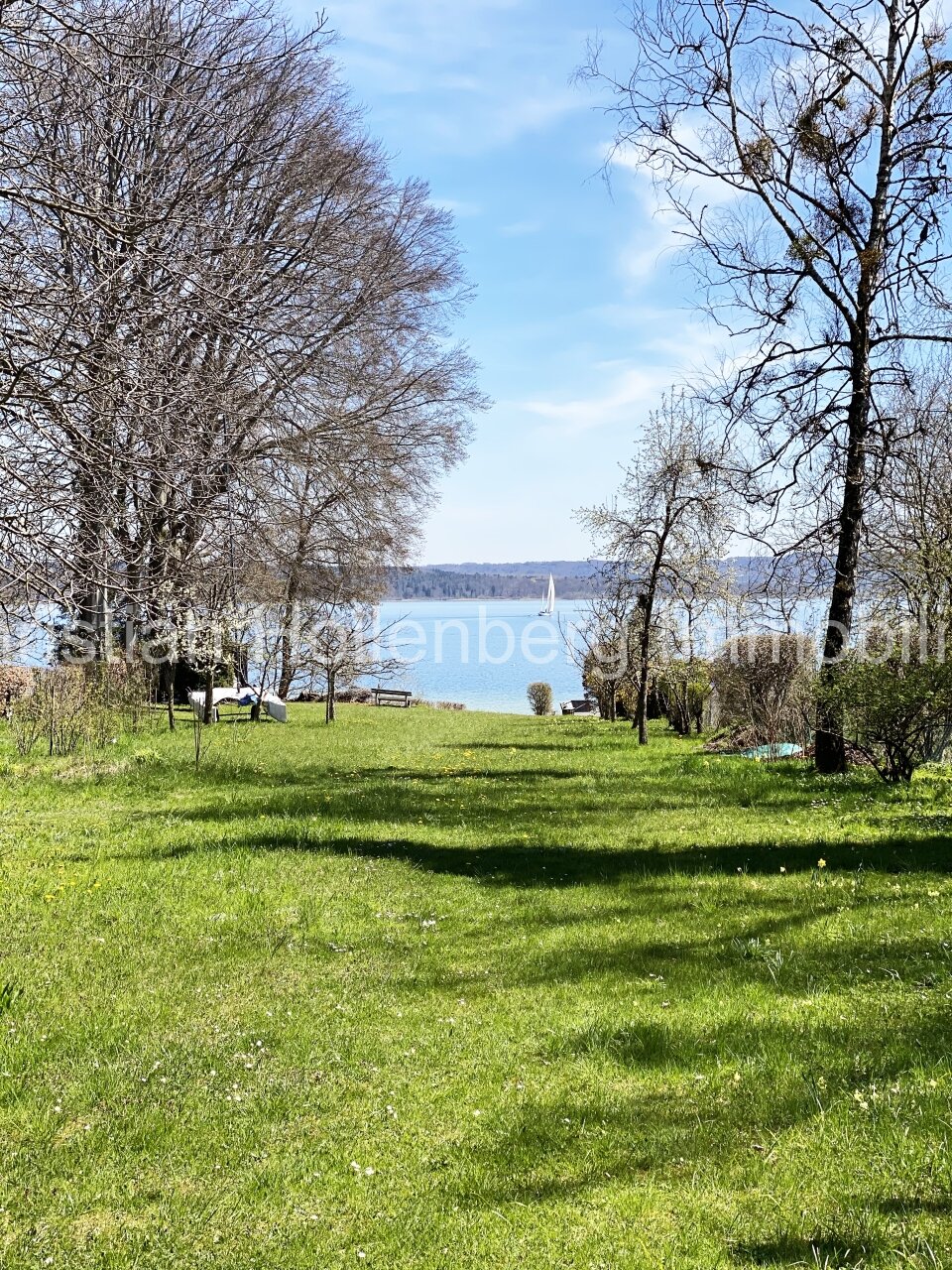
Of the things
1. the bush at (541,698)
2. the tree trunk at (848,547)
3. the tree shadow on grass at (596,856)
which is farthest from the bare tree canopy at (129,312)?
the bush at (541,698)

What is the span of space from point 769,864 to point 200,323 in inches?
235

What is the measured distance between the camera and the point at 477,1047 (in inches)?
179

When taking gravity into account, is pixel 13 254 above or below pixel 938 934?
above

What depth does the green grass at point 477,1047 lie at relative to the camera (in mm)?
3176

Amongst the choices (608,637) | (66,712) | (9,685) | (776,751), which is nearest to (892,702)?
(776,751)

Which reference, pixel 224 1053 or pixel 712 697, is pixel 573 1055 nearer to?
pixel 224 1053

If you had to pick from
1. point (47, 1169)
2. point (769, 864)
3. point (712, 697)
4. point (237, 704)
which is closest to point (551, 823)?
point (769, 864)

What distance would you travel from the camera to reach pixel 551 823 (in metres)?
10.1

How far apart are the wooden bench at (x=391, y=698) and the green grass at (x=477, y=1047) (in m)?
29.4

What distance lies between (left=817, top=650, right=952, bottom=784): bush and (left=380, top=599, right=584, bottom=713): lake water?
49.1 ft

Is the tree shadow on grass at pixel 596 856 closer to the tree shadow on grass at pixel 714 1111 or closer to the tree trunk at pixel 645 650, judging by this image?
the tree shadow on grass at pixel 714 1111

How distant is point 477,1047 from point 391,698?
119ft

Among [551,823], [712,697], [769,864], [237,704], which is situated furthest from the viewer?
[237,704]

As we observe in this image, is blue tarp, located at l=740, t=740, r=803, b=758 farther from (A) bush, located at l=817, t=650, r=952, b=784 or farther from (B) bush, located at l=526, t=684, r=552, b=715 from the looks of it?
(B) bush, located at l=526, t=684, r=552, b=715
